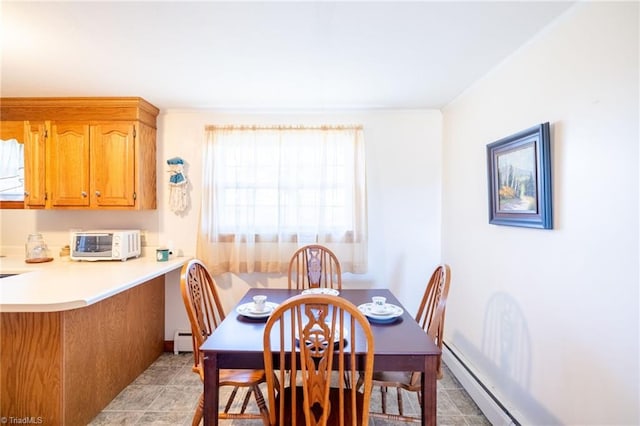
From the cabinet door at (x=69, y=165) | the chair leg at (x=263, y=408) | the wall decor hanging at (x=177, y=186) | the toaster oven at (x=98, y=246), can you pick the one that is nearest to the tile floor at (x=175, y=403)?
the chair leg at (x=263, y=408)

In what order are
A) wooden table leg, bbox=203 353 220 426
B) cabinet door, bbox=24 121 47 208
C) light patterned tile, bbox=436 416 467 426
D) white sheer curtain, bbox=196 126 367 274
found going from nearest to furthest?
wooden table leg, bbox=203 353 220 426 < light patterned tile, bbox=436 416 467 426 < cabinet door, bbox=24 121 47 208 < white sheer curtain, bbox=196 126 367 274

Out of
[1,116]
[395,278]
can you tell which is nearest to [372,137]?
[395,278]

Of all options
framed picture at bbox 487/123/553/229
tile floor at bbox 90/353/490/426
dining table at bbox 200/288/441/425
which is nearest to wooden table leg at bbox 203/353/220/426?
dining table at bbox 200/288/441/425

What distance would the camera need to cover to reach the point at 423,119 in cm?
289

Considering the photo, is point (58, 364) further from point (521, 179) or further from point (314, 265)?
point (521, 179)

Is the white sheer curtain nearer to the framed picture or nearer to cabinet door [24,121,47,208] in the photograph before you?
the framed picture

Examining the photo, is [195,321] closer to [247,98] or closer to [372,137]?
[247,98]

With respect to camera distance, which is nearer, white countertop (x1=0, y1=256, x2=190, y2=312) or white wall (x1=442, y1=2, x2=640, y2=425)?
white wall (x1=442, y1=2, x2=640, y2=425)

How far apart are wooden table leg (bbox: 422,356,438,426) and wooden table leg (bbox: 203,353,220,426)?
910 mm

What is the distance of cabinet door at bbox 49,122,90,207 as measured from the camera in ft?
8.40

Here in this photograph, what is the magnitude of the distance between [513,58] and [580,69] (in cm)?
55

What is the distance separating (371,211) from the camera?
2893 mm

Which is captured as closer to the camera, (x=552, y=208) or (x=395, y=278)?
(x=552, y=208)

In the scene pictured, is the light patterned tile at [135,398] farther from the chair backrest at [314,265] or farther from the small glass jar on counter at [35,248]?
the small glass jar on counter at [35,248]
